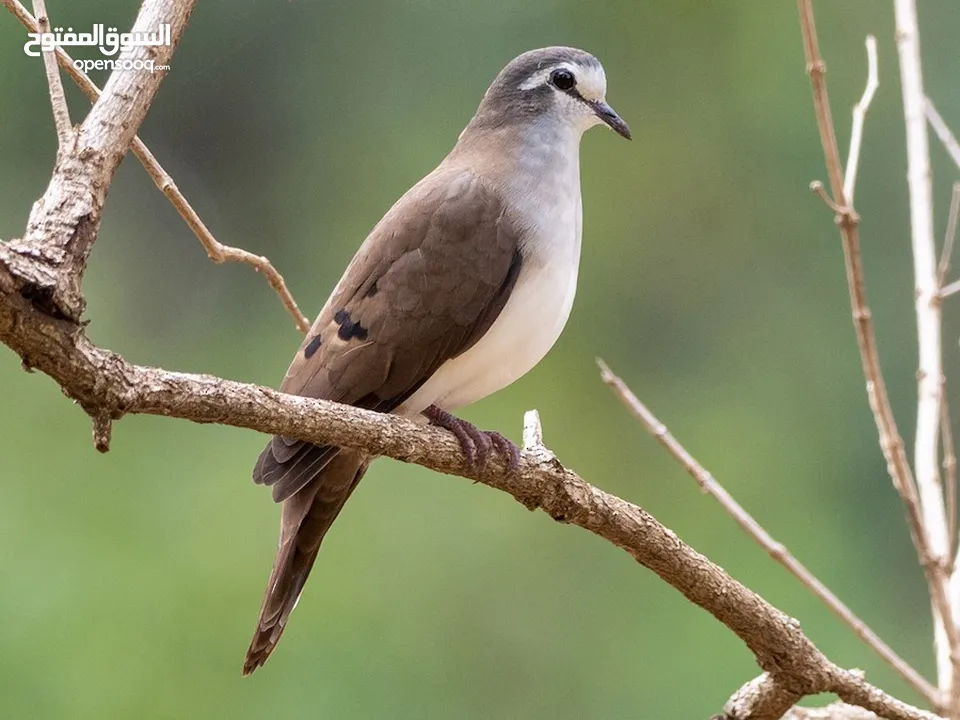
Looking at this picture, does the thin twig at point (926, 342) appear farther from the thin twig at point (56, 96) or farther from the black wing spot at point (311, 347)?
the thin twig at point (56, 96)

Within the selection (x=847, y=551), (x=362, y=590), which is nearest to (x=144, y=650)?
(x=362, y=590)

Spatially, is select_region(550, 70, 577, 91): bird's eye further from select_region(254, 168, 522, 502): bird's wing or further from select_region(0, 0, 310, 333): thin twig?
select_region(0, 0, 310, 333): thin twig

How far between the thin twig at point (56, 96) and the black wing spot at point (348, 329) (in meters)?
0.65

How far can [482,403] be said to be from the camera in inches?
161

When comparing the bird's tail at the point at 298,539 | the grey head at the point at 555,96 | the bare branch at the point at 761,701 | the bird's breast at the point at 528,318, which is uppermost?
the grey head at the point at 555,96

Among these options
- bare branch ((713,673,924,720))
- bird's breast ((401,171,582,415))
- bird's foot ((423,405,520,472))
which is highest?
bird's breast ((401,171,582,415))

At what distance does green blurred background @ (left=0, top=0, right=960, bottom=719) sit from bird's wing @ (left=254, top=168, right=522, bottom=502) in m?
1.92

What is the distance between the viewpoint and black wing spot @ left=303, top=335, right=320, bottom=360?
1946 millimetres

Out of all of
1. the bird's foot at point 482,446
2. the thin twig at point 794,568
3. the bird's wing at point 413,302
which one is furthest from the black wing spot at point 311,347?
the thin twig at point 794,568

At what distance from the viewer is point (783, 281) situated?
176 inches

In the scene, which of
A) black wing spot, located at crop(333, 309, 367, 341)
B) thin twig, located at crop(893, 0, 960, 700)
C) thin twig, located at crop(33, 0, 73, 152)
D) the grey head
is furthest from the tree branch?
thin twig, located at crop(893, 0, 960, 700)

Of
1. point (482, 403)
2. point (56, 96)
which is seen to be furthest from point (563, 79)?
point (482, 403)

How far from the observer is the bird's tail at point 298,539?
1.89 meters

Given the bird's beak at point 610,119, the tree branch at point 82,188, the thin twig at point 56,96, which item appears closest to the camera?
the tree branch at point 82,188
